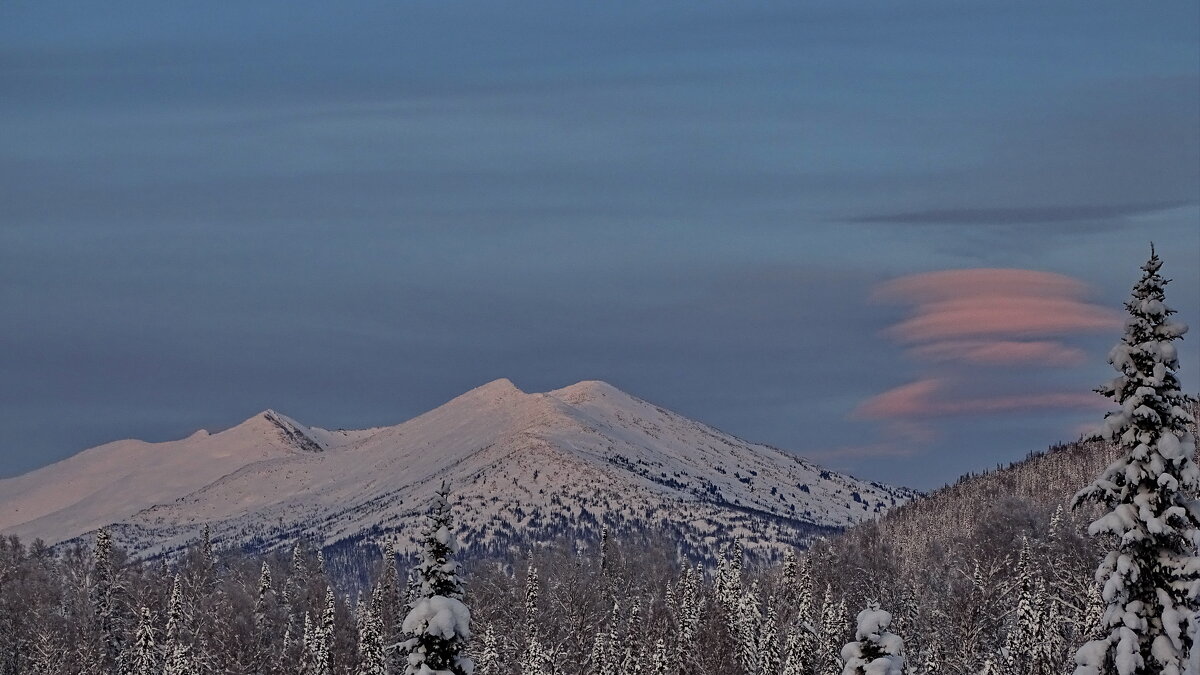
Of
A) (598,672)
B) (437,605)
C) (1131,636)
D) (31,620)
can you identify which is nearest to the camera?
(1131,636)

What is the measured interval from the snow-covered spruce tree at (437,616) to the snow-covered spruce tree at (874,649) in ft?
30.6

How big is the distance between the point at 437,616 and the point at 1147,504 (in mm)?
15945

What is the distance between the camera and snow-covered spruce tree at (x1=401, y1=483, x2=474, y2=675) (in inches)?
1544

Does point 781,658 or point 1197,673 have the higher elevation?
point 781,658

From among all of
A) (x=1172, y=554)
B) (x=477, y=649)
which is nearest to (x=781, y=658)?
(x=477, y=649)

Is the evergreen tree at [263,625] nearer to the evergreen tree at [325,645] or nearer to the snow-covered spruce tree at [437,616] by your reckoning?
the evergreen tree at [325,645]

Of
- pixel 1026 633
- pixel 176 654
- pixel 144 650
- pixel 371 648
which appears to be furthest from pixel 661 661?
pixel 144 650

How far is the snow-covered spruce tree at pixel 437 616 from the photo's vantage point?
39219mm

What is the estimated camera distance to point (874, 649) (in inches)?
1355

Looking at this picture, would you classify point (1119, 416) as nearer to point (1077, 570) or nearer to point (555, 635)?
point (1077, 570)

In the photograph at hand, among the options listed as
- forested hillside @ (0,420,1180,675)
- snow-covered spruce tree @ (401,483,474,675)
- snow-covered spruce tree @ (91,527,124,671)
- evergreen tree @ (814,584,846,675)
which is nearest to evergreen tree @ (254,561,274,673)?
forested hillside @ (0,420,1180,675)

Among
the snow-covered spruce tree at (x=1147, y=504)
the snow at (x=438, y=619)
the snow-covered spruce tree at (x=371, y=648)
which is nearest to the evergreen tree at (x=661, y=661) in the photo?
the snow-covered spruce tree at (x=371, y=648)

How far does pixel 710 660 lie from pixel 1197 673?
98879mm

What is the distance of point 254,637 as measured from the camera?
506ft
